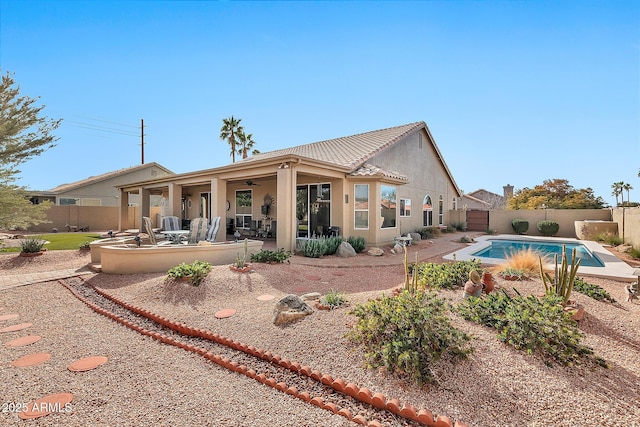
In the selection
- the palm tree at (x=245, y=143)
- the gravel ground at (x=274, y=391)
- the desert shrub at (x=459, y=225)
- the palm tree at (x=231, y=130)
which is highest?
the palm tree at (x=231, y=130)

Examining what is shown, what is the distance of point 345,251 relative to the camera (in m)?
11.1

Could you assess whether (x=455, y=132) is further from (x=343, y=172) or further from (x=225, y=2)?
(x=225, y=2)

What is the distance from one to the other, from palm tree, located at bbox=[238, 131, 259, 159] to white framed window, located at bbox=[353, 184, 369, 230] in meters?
23.6

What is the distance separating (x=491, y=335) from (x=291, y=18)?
10905 mm

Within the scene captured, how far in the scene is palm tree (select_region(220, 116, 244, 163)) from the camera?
32419mm

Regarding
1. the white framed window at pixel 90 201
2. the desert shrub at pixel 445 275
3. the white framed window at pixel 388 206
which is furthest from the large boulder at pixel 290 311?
the white framed window at pixel 90 201

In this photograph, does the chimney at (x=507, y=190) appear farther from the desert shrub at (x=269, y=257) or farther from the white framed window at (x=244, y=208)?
the desert shrub at (x=269, y=257)

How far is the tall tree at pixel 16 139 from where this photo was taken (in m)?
9.64

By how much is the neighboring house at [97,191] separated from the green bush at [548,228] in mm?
30674

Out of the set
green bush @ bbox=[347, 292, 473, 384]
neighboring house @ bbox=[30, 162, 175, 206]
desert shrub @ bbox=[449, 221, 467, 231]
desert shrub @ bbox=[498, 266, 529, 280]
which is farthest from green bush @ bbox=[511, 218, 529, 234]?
neighboring house @ bbox=[30, 162, 175, 206]

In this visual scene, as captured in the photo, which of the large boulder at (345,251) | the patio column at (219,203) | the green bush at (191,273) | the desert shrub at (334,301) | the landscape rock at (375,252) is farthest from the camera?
the patio column at (219,203)

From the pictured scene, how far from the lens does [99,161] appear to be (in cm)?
3294

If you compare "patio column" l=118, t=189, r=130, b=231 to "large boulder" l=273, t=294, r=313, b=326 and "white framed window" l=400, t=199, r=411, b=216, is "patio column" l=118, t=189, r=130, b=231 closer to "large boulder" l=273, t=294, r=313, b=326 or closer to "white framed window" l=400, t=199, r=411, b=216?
"white framed window" l=400, t=199, r=411, b=216

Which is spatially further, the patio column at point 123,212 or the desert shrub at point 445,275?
the patio column at point 123,212
